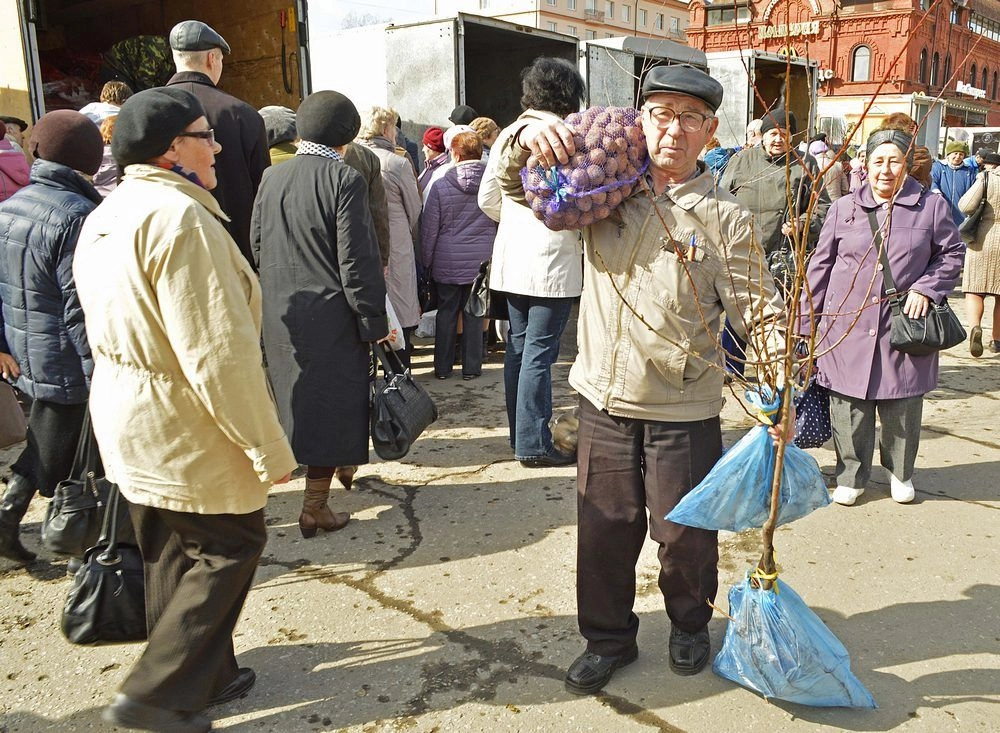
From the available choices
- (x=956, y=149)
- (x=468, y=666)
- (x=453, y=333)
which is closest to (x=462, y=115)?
(x=453, y=333)

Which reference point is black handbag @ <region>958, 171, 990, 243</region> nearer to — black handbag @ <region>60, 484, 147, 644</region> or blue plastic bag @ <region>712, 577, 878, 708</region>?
blue plastic bag @ <region>712, 577, 878, 708</region>

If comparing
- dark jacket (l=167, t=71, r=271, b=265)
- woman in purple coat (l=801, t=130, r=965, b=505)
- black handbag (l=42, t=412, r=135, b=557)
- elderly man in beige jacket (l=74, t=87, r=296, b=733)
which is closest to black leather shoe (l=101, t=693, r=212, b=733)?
elderly man in beige jacket (l=74, t=87, r=296, b=733)

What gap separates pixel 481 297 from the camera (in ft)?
19.4

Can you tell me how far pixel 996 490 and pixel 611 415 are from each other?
9.60ft

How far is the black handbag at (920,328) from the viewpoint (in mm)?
3963

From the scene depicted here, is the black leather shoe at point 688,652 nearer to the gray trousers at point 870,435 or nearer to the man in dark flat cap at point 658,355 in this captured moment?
the man in dark flat cap at point 658,355

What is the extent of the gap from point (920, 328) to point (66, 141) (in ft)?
12.6

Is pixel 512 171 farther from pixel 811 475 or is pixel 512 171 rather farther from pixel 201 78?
pixel 201 78

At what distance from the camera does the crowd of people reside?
7.38 ft

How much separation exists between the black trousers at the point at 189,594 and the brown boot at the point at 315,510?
140cm

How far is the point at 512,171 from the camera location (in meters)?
2.58

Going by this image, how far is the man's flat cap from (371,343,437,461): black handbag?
191cm

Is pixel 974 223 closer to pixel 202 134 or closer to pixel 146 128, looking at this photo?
pixel 202 134

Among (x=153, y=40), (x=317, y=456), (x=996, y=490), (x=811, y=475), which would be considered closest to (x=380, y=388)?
(x=317, y=456)
